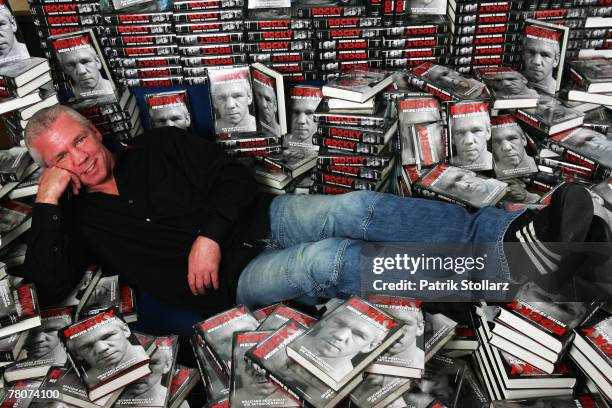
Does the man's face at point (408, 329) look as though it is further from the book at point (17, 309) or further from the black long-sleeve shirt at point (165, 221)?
the book at point (17, 309)

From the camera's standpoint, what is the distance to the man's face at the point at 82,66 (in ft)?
7.07

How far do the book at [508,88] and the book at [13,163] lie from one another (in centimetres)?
190

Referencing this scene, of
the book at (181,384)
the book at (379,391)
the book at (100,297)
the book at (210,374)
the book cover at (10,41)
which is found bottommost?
the book at (181,384)

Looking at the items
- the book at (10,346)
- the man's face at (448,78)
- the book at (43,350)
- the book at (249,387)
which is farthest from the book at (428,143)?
the book at (10,346)

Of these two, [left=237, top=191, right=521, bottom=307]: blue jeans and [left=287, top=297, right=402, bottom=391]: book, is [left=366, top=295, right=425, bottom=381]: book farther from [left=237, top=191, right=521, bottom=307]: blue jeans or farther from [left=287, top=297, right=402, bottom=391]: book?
[left=237, top=191, right=521, bottom=307]: blue jeans

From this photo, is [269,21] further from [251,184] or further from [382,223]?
[382,223]

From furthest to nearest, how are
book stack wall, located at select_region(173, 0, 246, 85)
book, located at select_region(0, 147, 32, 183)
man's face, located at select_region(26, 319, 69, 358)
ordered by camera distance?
book stack wall, located at select_region(173, 0, 246, 85) → book, located at select_region(0, 147, 32, 183) → man's face, located at select_region(26, 319, 69, 358)

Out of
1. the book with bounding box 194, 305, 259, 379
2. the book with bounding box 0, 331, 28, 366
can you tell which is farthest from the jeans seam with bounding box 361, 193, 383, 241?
the book with bounding box 0, 331, 28, 366

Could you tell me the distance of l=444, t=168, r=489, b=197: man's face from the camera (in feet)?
6.10

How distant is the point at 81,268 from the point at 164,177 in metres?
0.45

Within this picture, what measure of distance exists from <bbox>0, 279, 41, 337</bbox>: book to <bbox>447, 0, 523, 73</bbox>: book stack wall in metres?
1.95

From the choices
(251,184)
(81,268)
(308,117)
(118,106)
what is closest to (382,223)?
(251,184)

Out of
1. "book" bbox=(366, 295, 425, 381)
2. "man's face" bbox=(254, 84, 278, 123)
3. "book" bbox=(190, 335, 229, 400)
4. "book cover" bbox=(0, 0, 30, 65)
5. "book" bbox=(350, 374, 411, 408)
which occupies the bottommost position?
"book" bbox=(190, 335, 229, 400)

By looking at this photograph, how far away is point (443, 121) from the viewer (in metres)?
2.11
